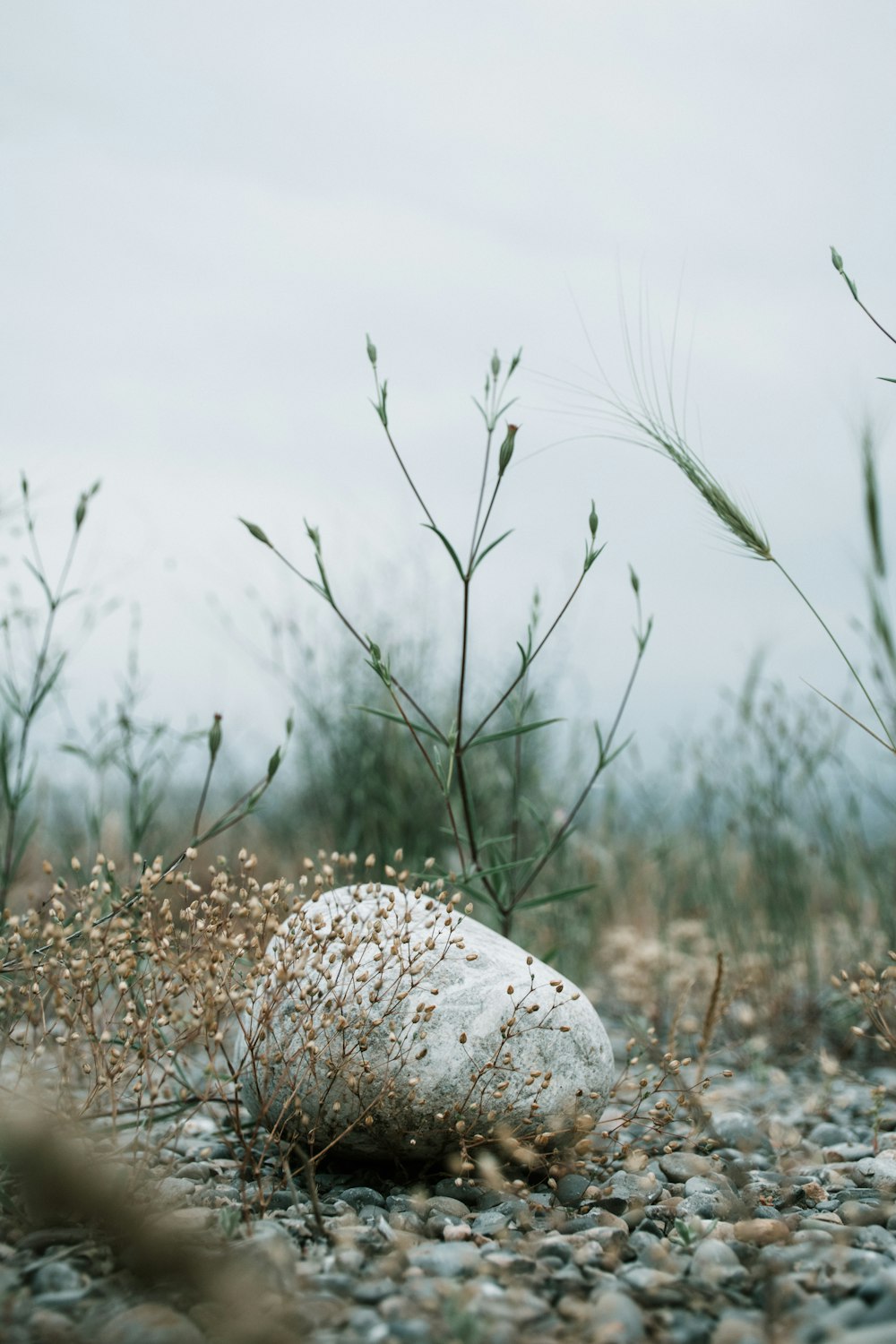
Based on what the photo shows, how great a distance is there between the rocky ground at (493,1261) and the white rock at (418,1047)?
0.40 feet

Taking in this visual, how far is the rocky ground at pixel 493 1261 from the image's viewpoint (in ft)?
4.63

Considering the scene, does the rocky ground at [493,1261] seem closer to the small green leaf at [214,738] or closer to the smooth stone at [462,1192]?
the smooth stone at [462,1192]

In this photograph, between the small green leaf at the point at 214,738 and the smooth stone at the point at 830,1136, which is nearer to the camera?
the small green leaf at the point at 214,738

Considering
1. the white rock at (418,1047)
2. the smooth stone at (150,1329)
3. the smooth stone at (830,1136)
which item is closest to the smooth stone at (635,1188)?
the white rock at (418,1047)

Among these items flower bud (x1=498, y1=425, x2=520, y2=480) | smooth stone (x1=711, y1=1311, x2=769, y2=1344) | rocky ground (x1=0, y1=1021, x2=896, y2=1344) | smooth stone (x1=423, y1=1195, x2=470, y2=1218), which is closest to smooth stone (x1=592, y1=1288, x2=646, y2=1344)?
rocky ground (x1=0, y1=1021, x2=896, y2=1344)

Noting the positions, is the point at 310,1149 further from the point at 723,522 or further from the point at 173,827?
the point at 173,827

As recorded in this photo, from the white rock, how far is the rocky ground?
0.12 m

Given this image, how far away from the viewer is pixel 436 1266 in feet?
5.44

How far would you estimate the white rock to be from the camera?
2.07 meters

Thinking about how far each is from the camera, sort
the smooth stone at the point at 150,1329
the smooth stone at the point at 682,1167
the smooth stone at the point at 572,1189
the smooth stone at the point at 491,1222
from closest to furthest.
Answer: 1. the smooth stone at the point at 150,1329
2. the smooth stone at the point at 491,1222
3. the smooth stone at the point at 572,1189
4. the smooth stone at the point at 682,1167

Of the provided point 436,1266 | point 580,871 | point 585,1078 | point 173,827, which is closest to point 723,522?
point 585,1078

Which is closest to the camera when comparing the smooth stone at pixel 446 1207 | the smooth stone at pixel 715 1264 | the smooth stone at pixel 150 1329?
the smooth stone at pixel 150 1329

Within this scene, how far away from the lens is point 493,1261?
1.69 m

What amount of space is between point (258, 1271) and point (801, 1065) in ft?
9.32
